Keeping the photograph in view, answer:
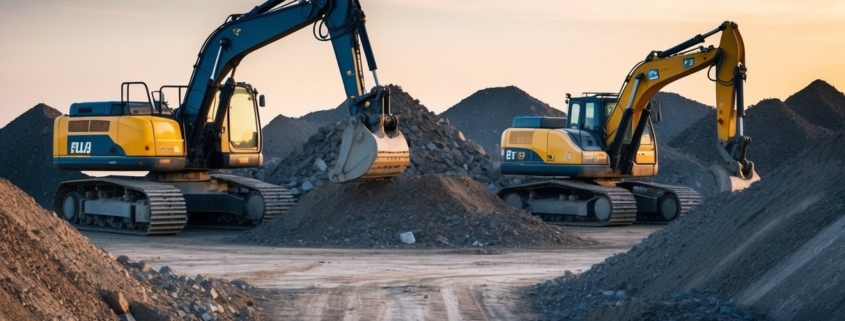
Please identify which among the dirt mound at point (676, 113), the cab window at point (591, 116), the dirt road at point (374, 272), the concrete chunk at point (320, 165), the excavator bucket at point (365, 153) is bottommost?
the dirt road at point (374, 272)

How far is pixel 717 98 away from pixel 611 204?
3.10 m

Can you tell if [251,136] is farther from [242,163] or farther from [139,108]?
[139,108]

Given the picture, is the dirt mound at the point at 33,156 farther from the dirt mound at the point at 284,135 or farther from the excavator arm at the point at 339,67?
the dirt mound at the point at 284,135

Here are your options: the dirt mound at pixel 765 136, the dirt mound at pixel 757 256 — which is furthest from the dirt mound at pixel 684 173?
the dirt mound at pixel 757 256

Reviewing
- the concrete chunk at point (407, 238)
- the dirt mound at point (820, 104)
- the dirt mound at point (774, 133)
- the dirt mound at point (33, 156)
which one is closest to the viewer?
the concrete chunk at point (407, 238)

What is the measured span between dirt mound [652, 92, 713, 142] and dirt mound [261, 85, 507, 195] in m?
30.5

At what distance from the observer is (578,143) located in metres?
25.5

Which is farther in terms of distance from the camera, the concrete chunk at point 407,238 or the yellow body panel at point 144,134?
the yellow body panel at point 144,134

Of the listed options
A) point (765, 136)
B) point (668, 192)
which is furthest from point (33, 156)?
point (765, 136)

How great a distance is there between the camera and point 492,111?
58000 mm

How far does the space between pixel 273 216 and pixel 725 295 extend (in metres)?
13.7

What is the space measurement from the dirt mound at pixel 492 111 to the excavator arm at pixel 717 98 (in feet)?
92.2

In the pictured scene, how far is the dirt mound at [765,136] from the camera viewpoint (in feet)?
143

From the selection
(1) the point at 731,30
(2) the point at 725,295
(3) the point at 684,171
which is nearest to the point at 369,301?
(2) the point at 725,295
